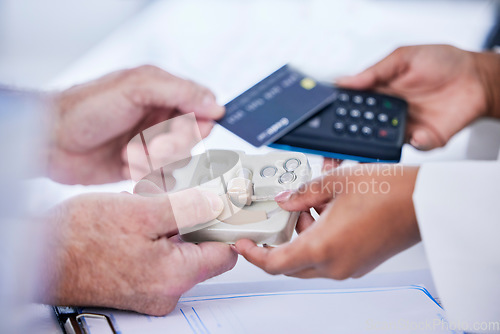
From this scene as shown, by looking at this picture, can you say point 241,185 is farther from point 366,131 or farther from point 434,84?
point 434,84

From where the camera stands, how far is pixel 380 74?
581mm

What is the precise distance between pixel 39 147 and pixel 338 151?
1.00 feet

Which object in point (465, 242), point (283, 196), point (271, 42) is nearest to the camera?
point (465, 242)

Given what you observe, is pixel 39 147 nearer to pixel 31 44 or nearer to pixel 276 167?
pixel 31 44

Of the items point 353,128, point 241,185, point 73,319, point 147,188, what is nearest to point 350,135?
point 353,128

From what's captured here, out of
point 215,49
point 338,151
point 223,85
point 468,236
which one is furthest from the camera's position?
point 215,49

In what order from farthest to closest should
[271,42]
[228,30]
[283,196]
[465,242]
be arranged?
[228,30] → [271,42] → [283,196] → [465,242]

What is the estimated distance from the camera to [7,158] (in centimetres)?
30

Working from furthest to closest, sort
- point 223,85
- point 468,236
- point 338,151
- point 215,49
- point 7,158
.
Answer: point 215,49 → point 223,85 → point 338,151 → point 468,236 → point 7,158

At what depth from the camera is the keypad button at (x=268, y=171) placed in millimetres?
559

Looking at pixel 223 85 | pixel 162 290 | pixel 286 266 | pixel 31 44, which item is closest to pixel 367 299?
pixel 286 266

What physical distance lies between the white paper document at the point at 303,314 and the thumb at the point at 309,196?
102 millimetres

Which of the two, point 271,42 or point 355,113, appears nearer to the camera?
point 355,113

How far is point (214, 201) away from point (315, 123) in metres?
0.14
